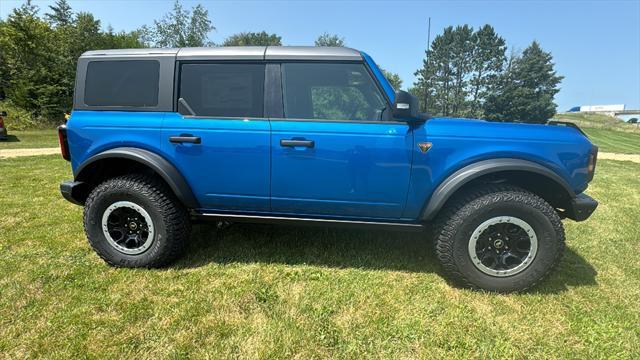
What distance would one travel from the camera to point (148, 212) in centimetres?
309

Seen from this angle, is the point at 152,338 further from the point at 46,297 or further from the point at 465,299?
the point at 465,299

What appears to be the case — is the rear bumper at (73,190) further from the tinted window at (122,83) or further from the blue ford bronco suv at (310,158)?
the tinted window at (122,83)

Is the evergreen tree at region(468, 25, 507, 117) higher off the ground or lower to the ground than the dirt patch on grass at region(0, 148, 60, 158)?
higher

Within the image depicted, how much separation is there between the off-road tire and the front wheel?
220 cm

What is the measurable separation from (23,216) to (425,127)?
4.81 metres

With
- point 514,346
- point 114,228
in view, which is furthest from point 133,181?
point 514,346

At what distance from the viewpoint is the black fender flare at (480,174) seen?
2.75 meters

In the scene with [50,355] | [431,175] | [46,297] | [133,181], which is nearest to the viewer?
[50,355]

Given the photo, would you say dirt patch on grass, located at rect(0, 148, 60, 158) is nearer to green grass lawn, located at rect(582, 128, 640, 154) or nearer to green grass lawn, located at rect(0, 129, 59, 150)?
green grass lawn, located at rect(0, 129, 59, 150)

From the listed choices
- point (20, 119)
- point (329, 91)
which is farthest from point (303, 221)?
point (20, 119)

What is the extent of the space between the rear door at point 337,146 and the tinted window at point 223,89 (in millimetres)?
236

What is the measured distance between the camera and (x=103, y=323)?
240cm

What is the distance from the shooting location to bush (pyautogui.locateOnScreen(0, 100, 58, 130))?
17277 millimetres

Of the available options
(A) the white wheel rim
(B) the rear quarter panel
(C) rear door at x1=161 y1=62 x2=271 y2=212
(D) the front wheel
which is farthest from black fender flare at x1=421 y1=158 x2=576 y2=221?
(B) the rear quarter panel
